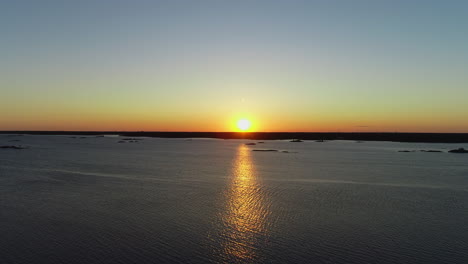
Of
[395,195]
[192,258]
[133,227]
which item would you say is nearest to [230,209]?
[133,227]

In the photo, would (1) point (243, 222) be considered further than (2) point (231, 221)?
No

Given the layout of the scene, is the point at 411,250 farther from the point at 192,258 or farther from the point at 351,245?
the point at 192,258

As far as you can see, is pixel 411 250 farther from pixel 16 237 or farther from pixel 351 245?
pixel 16 237

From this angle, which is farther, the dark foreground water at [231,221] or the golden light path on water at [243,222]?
the golden light path on water at [243,222]

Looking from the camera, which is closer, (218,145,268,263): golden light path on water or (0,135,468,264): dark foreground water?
(0,135,468,264): dark foreground water

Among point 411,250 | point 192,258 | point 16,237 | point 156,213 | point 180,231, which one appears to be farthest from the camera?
point 156,213

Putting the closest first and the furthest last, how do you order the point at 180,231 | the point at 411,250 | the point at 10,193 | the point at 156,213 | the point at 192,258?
1. the point at 192,258
2. the point at 411,250
3. the point at 180,231
4. the point at 156,213
5. the point at 10,193

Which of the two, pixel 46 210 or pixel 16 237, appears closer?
pixel 16 237
